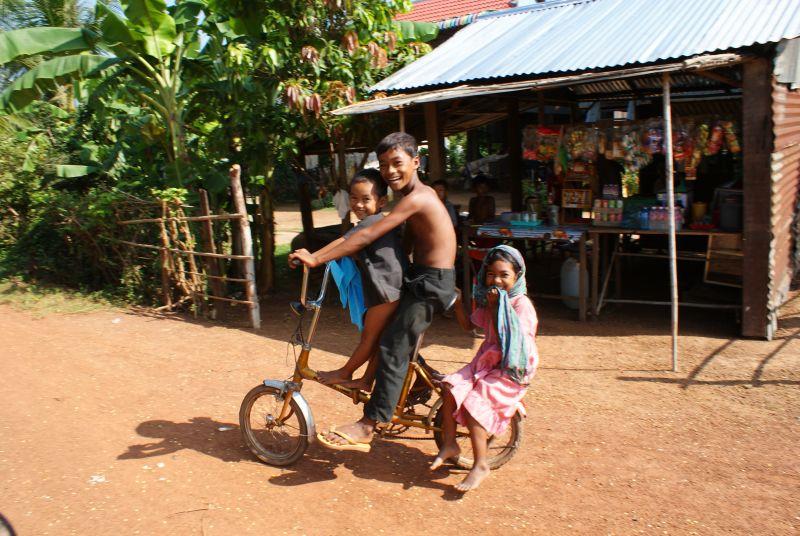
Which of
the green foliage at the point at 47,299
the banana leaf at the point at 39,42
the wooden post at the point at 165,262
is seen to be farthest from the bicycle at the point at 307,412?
the banana leaf at the point at 39,42

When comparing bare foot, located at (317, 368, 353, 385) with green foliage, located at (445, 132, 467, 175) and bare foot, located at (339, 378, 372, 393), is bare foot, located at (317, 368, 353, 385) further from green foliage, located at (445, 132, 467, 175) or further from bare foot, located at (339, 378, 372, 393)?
green foliage, located at (445, 132, 467, 175)

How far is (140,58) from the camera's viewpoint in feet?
26.6

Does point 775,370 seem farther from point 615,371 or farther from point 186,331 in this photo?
point 186,331

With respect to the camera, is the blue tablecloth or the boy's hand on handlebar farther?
the blue tablecloth

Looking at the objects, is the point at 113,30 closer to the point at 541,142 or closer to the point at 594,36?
the point at 541,142

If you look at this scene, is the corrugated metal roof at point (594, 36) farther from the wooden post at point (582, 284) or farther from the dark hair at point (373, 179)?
the dark hair at point (373, 179)

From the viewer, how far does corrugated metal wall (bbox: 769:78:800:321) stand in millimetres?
6211

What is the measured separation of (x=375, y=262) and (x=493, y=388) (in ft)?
3.08

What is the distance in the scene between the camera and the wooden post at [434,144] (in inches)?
316

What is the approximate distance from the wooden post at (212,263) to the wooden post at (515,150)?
4.28 metres

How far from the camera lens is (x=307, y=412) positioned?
12.5ft

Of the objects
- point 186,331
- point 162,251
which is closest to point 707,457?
point 186,331

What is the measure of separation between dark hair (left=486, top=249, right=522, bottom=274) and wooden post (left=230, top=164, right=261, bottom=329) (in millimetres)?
4248

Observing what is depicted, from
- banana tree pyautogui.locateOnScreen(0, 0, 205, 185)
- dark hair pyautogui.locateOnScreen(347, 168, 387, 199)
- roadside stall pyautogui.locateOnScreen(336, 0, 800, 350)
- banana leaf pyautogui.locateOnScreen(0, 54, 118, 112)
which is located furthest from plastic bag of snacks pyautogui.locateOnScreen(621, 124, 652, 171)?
banana leaf pyautogui.locateOnScreen(0, 54, 118, 112)
